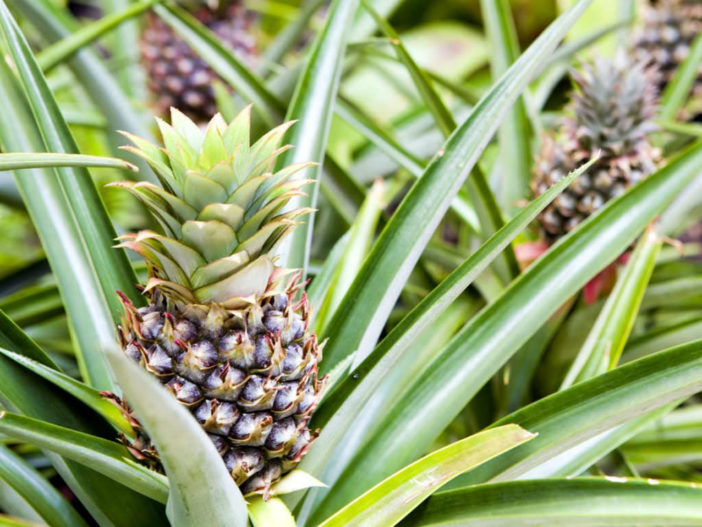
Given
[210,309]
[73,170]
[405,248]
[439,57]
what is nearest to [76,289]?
[73,170]

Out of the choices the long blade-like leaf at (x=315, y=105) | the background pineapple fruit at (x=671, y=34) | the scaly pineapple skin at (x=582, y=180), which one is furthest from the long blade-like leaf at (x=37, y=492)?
the background pineapple fruit at (x=671, y=34)

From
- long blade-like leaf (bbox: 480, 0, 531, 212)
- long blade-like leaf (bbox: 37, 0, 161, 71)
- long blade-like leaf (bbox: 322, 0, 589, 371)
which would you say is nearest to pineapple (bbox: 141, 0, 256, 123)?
long blade-like leaf (bbox: 37, 0, 161, 71)

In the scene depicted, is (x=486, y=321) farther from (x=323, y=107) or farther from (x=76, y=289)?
(x=76, y=289)

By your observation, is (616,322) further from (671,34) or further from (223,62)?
(671,34)

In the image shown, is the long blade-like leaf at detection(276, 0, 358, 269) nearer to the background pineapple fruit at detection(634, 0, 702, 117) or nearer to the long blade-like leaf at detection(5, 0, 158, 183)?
the long blade-like leaf at detection(5, 0, 158, 183)

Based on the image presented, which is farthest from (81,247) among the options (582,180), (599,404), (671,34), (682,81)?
(671,34)
